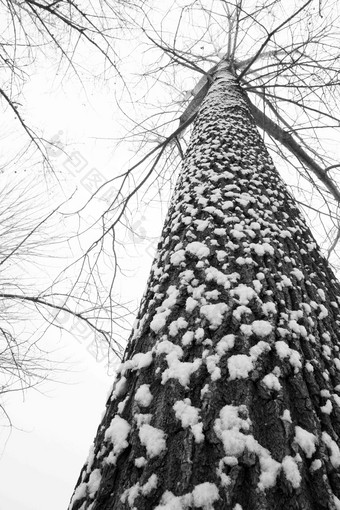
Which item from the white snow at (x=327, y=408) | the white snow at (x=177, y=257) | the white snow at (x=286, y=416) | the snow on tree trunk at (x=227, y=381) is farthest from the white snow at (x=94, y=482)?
the white snow at (x=177, y=257)

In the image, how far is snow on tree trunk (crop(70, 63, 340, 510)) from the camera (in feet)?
2.04

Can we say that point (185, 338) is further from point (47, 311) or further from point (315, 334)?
point (47, 311)

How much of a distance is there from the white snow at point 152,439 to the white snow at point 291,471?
0.26 meters

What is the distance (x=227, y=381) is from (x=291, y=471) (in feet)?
0.71

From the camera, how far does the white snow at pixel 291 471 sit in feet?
2.00

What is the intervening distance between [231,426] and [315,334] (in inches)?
18.2

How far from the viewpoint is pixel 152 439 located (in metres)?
0.69

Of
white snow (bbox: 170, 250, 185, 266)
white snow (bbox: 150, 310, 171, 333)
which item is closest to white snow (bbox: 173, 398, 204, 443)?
white snow (bbox: 150, 310, 171, 333)

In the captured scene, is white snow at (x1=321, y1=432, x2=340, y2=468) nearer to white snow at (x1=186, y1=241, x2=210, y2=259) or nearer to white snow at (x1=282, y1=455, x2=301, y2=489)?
white snow at (x1=282, y1=455, x2=301, y2=489)

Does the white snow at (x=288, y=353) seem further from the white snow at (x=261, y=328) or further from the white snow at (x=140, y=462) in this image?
the white snow at (x=140, y=462)

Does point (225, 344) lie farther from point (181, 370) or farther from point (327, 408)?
point (327, 408)

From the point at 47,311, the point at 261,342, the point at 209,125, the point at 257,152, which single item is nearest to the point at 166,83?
the point at 209,125

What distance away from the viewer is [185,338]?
892 millimetres

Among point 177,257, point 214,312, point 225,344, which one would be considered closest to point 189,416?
point 225,344
